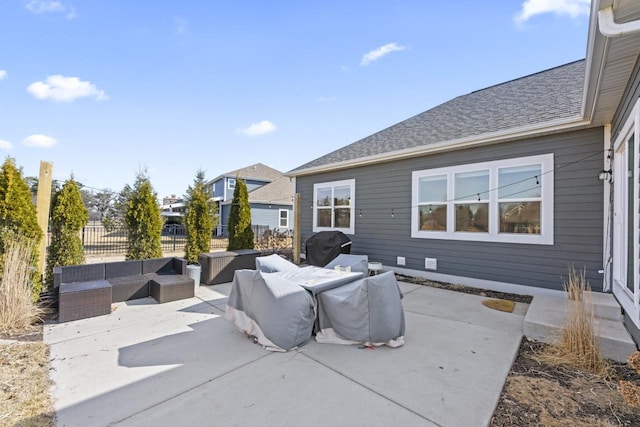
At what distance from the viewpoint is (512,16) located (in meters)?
5.57

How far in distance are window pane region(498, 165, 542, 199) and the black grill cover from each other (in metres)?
3.52

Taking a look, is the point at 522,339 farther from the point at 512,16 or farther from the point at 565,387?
the point at 512,16

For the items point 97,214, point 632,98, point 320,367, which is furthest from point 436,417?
point 97,214

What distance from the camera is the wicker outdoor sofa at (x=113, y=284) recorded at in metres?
3.75

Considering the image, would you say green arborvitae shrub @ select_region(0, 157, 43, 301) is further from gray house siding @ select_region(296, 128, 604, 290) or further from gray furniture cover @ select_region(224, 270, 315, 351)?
gray house siding @ select_region(296, 128, 604, 290)

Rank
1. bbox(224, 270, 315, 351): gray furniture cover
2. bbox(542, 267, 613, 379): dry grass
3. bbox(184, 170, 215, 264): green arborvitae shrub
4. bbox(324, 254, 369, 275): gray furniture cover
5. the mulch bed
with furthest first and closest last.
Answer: bbox(184, 170, 215, 264): green arborvitae shrub, the mulch bed, bbox(324, 254, 369, 275): gray furniture cover, bbox(224, 270, 315, 351): gray furniture cover, bbox(542, 267, 613, 379): dry grass

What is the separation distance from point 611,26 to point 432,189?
4.43m

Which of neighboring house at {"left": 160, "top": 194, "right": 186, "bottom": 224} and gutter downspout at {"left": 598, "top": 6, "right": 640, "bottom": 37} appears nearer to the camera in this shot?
gutter downspout at {"left": 598, "top": 6, "right": 640, "bottom": 37}

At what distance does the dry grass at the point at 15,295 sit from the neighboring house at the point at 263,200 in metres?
13.1

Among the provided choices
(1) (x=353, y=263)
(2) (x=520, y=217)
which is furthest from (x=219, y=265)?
(2) (x=520, y=217)

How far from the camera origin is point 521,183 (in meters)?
5.16

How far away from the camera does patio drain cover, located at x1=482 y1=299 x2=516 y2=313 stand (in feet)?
14.3

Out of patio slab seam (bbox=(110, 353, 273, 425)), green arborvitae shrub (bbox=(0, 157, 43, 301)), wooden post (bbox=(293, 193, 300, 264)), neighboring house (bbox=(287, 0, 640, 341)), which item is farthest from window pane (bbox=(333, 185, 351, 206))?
green arborvitae shrub (bbox=(0, 157, 43, 301))

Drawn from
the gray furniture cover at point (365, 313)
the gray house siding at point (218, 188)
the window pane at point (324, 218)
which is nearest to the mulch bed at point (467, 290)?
the window pane at point (324, 218)
